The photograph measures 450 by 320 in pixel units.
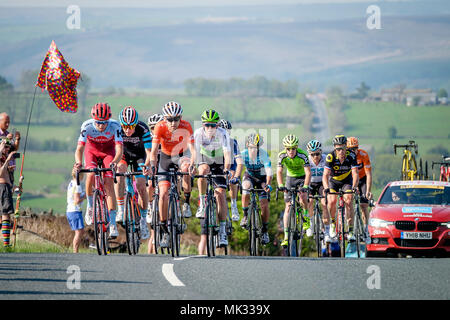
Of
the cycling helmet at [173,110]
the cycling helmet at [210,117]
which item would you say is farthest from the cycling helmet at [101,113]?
the cycling helmet at [210,117]

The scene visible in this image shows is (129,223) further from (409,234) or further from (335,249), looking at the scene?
(335,249)

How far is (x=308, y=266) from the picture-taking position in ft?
40.1

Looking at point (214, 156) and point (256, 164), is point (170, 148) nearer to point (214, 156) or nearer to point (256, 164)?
point (214, 156)

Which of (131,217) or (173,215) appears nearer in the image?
(173,215)

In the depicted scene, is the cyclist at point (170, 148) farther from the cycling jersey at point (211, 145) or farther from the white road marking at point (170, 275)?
the white road marking at point (170, 275)

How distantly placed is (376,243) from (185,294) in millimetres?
7307

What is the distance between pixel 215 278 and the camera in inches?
419

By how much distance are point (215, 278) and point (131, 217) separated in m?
3.83

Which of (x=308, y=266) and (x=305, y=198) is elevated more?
(x=305, y=198)

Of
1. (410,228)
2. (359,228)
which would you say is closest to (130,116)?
(359,228)

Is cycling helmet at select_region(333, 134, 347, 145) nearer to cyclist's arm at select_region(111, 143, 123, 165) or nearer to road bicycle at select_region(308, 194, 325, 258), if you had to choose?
road bicycle at select_region(308, 194, 325, 258)

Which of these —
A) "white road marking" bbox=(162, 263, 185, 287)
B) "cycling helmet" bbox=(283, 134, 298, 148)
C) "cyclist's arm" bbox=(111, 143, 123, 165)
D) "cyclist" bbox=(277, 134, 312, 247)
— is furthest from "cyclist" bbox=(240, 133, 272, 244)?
"white road marking" bbox=(162, 263, 185, 287)

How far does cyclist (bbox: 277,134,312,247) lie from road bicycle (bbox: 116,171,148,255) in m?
3.27

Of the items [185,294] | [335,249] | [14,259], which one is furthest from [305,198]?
[185,294]
